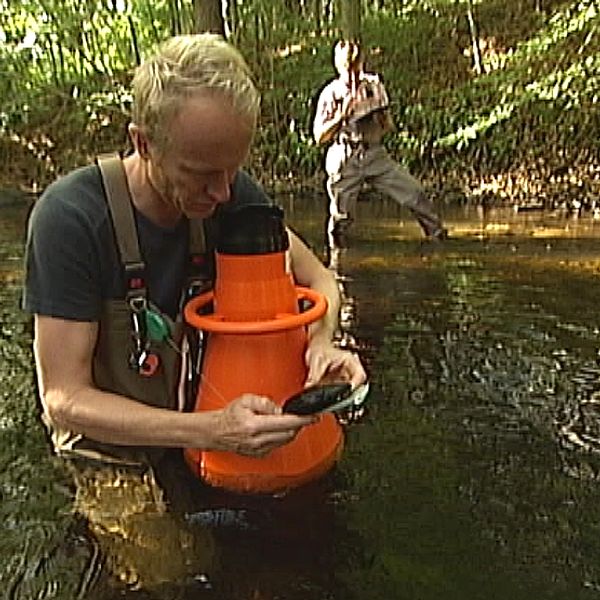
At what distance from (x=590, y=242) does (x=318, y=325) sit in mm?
5792

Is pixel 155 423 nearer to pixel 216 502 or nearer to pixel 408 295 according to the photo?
pixel 216 502

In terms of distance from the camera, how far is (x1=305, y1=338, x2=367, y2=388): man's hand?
2844 mm

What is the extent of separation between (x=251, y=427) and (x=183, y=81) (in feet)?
2.63

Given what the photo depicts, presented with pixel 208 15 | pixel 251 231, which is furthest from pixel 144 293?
pixel 208 15

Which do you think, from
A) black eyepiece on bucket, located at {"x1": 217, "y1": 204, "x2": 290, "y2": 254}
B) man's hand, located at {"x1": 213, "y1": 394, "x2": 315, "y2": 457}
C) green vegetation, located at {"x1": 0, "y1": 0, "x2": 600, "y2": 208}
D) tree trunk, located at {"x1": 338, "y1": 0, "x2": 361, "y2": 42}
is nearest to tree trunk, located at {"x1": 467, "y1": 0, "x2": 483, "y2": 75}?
green vegetation, located at {"x1": 0, "y1": 0, "x2": 600, "y2": 208}

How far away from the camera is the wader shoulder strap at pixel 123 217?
108 inches

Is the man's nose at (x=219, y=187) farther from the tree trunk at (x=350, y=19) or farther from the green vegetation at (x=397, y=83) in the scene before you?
the tree trunk at (x=350, y=19)

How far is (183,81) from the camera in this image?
95.3 inches

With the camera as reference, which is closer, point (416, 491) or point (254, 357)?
point (254, 357)

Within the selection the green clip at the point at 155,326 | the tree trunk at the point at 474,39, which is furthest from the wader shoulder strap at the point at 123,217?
the tree trunk at the point at 474,39

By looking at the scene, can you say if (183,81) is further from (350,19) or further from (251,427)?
(350,19)

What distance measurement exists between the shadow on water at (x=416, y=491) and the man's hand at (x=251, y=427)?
0.56 metres

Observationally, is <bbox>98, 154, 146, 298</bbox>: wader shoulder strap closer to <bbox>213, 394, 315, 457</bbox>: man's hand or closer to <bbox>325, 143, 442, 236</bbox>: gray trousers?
<bbox>213, 394, 315, 457</bbox>: man's hand

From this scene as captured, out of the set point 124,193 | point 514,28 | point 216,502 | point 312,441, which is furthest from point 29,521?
point 514,28
